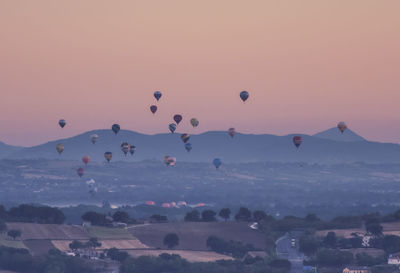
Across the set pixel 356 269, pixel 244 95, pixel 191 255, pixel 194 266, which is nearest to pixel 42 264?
pixel 194 266

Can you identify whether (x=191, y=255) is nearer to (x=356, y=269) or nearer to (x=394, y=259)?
(x=356, y=269)

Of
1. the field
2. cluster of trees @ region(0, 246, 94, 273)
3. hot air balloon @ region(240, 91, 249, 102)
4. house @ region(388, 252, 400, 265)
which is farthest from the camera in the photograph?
the field

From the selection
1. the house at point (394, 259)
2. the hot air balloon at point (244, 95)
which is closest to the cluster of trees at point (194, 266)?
the house at point (394, 259)

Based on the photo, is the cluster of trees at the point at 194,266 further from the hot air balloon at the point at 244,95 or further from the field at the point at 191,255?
the hot air balloon at the point at 244,95

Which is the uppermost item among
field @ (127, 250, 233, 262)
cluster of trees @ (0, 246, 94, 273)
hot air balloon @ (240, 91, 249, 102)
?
hot air balloon @ (240, 91, 249, 102)

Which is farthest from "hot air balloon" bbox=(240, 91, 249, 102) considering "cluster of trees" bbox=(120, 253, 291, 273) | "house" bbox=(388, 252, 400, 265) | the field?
"house" bbox=(388, 252, 400, 265)

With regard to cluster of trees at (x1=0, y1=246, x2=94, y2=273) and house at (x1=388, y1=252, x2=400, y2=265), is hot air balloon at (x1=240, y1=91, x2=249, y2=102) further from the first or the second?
house at (x1=388, y1=252, x2=400, y2=265)
